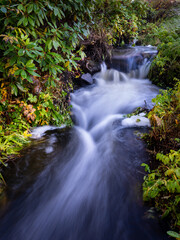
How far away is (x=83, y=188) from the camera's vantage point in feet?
7.00

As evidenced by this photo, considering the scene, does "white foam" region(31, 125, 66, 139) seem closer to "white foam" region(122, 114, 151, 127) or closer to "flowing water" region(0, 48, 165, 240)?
"flowing water" region(0, 48, 165, 240)

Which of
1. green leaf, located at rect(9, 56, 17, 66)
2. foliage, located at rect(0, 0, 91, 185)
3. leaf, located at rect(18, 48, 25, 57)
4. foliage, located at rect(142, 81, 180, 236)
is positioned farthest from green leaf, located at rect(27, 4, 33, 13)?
foliage, located at rect(142, 81, 180, 236)

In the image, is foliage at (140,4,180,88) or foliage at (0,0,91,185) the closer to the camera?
foliage at (0,0,91,185)

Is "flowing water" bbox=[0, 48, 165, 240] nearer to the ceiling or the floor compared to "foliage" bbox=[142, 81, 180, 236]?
nearer to the floor

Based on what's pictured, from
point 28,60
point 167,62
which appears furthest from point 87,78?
point 28,60

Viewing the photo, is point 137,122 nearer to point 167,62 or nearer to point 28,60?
point 28,60

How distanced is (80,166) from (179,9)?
14180 millimetres

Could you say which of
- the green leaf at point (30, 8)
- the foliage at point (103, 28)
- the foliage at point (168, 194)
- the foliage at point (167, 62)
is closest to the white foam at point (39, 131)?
the green leaf at point (30, 8)

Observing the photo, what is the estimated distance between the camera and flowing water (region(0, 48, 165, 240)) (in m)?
1.55

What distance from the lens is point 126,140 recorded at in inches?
115

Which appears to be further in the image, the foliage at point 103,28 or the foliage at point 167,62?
the foliage at point 167,62

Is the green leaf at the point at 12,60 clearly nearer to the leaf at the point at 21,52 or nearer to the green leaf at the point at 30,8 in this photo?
the leaf at the point at 21,52

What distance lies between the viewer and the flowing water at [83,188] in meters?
1.55

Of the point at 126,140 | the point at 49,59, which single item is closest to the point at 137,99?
the point at 126,140
